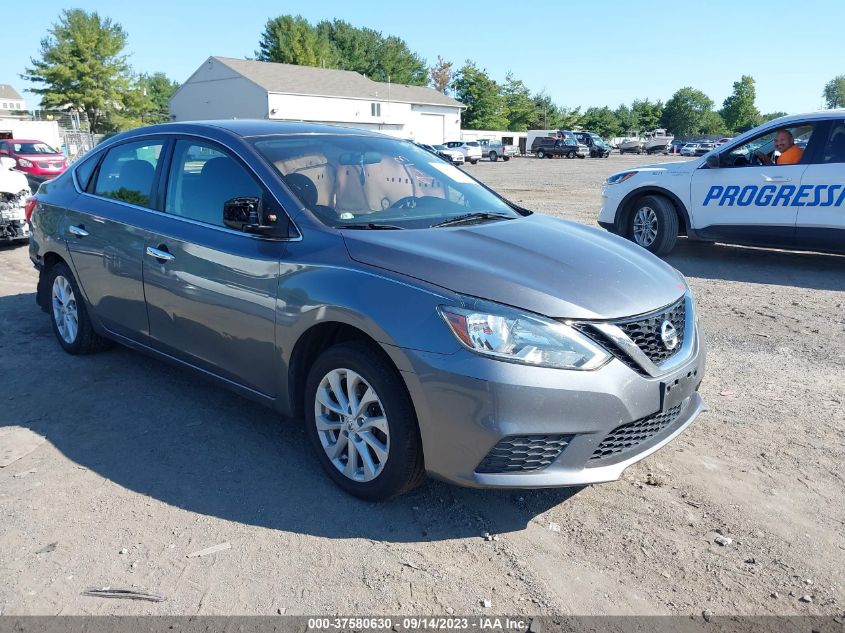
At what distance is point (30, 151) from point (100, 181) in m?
21.7

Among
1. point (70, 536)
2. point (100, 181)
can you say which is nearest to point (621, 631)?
point (70, 536)

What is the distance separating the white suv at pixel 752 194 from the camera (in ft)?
25.4

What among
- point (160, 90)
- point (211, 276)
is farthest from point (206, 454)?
point (160, 90)

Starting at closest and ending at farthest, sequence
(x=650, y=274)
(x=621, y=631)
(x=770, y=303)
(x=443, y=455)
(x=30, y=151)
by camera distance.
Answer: (x=621, y=631)
(x=443, y=455)
(x=650, y=274)
(x=770, y=303)
(x=30, y=151)

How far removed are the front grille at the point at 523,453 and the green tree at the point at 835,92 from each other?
188 meters

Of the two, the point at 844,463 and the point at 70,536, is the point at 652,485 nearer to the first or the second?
the point at 844,463

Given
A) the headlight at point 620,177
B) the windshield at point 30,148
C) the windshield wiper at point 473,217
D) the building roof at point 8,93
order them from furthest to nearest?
the building roof at point 8,93
the windshield at point 30,148
the headlight at point 620,177
the windshield wiper at point 473,217

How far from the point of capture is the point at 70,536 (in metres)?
3.06

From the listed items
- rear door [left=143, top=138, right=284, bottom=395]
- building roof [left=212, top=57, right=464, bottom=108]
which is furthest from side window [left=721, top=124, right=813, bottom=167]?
building roof [left=212, top=57, right=464, bottom=108]

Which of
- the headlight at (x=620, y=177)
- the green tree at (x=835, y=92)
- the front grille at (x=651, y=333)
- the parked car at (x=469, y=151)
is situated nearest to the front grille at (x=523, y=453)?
the front grille at (x=651, y=333)

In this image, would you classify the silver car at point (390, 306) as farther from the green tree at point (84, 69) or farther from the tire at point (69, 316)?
the green tree at point (84, 69)

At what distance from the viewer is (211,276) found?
3.77 meters

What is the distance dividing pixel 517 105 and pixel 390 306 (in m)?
92.0

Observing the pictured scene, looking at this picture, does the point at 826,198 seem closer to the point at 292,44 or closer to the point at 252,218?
the point at 252,218
